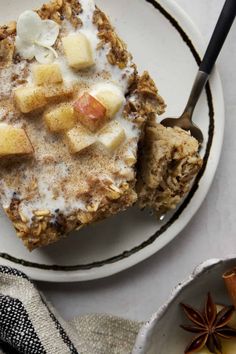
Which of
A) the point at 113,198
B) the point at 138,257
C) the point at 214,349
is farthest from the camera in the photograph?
the point at 138,257

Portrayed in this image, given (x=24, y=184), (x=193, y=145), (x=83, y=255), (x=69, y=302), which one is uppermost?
(x=193, y=145)

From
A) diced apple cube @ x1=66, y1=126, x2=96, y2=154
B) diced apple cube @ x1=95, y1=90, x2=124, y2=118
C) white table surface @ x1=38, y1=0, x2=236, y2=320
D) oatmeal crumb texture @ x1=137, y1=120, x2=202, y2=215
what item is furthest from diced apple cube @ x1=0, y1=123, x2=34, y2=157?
white table surface @ x1=38, y1=0, x2=236, y2=320

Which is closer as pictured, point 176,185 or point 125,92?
point 125,92

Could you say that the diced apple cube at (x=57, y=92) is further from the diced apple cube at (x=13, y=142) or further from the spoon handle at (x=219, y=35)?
the spoon handle at (x=219, y=35)

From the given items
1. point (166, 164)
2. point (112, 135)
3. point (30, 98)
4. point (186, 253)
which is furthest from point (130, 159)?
point (186, 253)

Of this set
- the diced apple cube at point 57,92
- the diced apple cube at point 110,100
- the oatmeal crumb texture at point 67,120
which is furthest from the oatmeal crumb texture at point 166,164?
the diced apple cube at point 57,92

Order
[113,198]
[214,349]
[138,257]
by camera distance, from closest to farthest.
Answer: [113,198] → [214,349] → [138,257]

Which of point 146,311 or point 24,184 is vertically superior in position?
point 24,184

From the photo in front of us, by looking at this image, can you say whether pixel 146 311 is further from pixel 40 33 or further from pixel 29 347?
pixel 40 33

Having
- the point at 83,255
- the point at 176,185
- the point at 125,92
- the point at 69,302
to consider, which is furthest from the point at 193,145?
the point at 69,302
